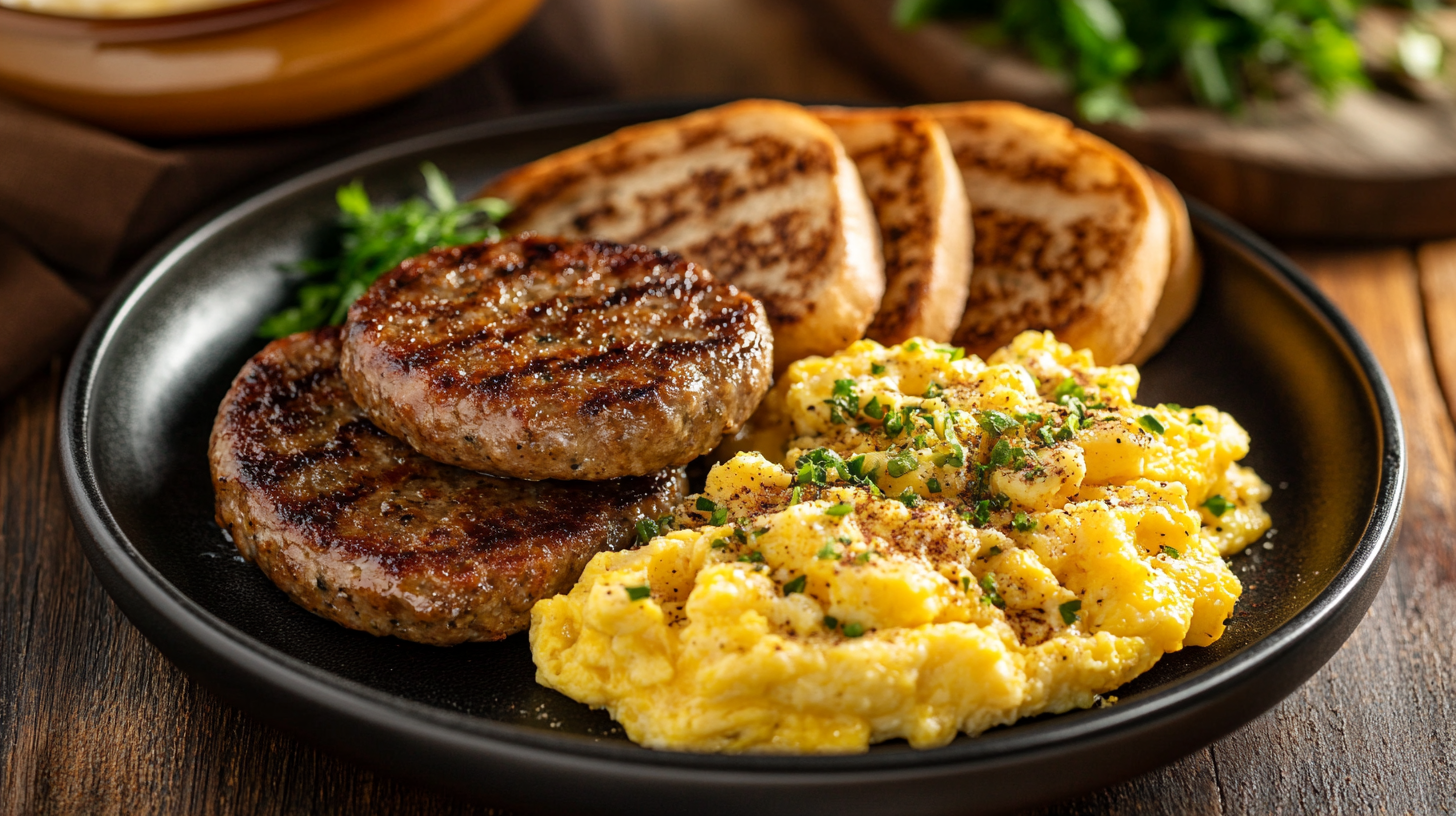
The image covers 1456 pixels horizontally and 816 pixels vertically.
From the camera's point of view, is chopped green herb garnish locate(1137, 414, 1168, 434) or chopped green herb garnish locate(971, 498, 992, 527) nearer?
chopped green herb garnish locate(971, 498, 992, 527)

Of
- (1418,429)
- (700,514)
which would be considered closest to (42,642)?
(700,514)

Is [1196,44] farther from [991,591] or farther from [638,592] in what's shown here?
[638,592]

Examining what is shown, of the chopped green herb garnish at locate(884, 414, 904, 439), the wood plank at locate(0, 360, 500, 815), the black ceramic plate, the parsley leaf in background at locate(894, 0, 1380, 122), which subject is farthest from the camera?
the parsley leaf in background at locate(894, 0, 1380, 122)

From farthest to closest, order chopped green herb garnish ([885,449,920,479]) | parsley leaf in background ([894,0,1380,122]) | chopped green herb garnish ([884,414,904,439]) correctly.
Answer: parsley leaf in background ([894,0,1380,122]) < chopped green herb garnish ([884,414,904,439]) < chopped green herb garnish ([885,449,920,479])

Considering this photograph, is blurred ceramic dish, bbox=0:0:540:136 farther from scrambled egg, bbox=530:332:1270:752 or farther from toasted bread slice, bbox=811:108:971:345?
scrambled egg, bbox=530:332:1270:752

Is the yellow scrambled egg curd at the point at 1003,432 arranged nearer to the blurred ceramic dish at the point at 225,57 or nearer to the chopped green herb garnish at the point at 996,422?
the chopped green herb garnish at the point at 996,422

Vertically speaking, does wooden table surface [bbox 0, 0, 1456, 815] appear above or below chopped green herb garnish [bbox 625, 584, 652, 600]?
below

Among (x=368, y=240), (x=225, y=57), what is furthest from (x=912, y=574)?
(x=225, y=57)

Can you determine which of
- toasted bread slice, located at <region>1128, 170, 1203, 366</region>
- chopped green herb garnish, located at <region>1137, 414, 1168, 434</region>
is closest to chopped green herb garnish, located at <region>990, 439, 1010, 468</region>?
chopped green herb garnish, located at <region>1137, 414, 1168, 434</region>
